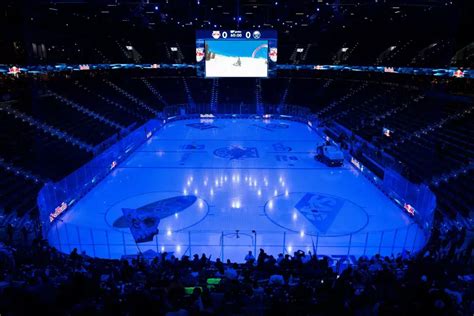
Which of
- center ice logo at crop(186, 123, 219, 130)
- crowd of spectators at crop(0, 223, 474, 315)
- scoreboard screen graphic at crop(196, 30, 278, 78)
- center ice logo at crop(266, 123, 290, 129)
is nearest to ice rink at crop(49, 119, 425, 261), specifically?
crowd of spectators at crop(0, 223, 474, 315)

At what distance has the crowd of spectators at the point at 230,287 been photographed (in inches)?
234

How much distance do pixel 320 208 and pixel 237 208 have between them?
12.4 ft

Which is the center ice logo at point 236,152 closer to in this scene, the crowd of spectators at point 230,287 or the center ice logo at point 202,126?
the center ice logo at point 202,126

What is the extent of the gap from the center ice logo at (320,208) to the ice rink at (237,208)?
42 mm

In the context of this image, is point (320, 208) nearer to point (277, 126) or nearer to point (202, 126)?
point (277, 126)

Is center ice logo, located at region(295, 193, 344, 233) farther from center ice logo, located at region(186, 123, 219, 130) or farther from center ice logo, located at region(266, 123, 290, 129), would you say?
center ice logo, located at region(186, 123, 219, 130)

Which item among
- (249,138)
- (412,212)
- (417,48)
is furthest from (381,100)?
(412,212)

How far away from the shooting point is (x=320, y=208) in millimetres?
16188

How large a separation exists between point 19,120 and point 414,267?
23.2 metres

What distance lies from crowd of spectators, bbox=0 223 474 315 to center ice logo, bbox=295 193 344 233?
4666mm

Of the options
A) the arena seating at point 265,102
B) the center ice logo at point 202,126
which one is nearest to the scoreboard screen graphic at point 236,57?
the center ice logo at point 202,126

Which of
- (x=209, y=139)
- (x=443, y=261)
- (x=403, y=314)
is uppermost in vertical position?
(x=403, y=314)

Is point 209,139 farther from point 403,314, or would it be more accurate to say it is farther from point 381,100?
point 403,314

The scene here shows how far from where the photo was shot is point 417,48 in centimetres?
3381
